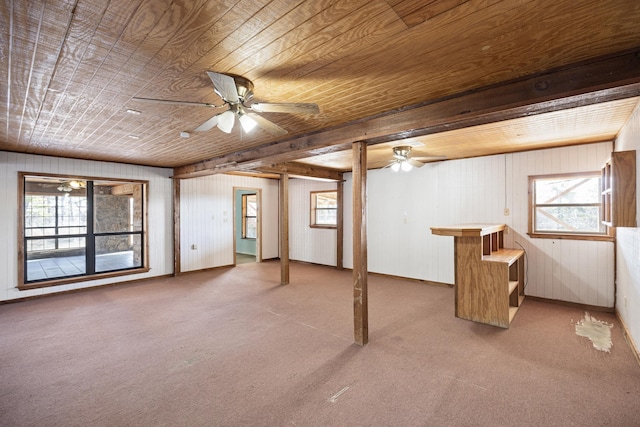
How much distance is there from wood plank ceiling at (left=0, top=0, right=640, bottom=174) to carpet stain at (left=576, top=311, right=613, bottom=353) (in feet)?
7.80

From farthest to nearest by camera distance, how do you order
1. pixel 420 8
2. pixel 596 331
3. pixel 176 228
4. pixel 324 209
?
pixel 324 209 → pixel 176 228 → pixel 596 331 → pixel 420 8

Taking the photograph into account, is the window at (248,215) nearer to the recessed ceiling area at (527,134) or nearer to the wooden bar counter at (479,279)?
the recessed ceiling area at (527,134)

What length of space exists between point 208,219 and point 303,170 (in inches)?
109

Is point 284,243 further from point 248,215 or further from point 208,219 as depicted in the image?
point 248,215

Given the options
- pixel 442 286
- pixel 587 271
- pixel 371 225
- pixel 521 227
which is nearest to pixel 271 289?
pixel 371 225

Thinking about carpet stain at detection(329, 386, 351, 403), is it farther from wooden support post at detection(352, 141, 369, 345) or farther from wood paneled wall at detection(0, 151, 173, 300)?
wood paneled wall at detection(0, 151, 173, 300)

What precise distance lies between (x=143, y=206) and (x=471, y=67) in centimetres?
639

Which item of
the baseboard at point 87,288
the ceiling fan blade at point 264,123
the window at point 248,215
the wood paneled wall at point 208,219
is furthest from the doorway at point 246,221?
the ceiling fan blade at point 264,123

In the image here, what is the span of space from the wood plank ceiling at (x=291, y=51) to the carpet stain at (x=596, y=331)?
2377mm

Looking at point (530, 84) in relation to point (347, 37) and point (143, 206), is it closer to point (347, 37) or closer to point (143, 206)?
point (347, 37)

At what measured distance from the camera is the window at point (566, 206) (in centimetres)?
425

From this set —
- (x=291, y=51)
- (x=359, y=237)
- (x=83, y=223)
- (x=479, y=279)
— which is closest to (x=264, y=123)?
(x=291, y=51)

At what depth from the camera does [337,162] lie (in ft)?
19.1

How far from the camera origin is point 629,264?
3.17 metres
